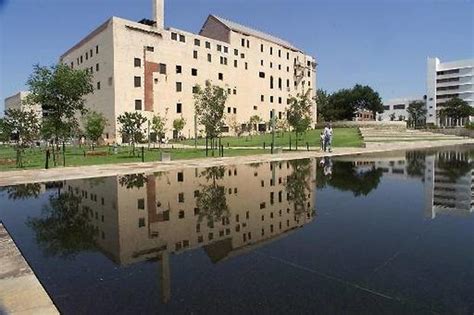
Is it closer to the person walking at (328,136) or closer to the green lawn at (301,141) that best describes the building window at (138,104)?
the green lawn at (301,141)

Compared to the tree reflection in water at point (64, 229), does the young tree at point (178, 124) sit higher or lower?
higher

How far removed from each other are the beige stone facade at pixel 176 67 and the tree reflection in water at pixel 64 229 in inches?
1940

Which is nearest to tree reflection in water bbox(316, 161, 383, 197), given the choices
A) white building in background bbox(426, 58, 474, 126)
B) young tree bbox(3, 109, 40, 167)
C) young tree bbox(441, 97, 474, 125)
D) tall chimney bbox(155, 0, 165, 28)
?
young tree bbox(3, 109, 40, 167)

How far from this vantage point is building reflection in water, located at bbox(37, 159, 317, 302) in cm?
655

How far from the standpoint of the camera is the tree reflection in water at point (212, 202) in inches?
347

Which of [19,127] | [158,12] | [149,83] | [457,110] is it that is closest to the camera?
[19,127]

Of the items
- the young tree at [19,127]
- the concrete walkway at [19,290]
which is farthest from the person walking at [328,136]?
the concrete walkway at [19,290]

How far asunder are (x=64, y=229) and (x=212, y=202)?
3786mm

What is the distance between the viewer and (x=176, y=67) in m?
64.1

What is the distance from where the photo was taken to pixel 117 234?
7414 mm

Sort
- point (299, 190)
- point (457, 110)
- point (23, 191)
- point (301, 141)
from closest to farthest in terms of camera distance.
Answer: point (299, 190) → point (23, 191) → point (301, 141) → point (457, 110)

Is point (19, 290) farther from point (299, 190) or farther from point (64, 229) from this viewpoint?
point (299, 190)

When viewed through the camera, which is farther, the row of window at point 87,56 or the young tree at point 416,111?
the young tree at point 416,111

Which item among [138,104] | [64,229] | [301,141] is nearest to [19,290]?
[64,229]
